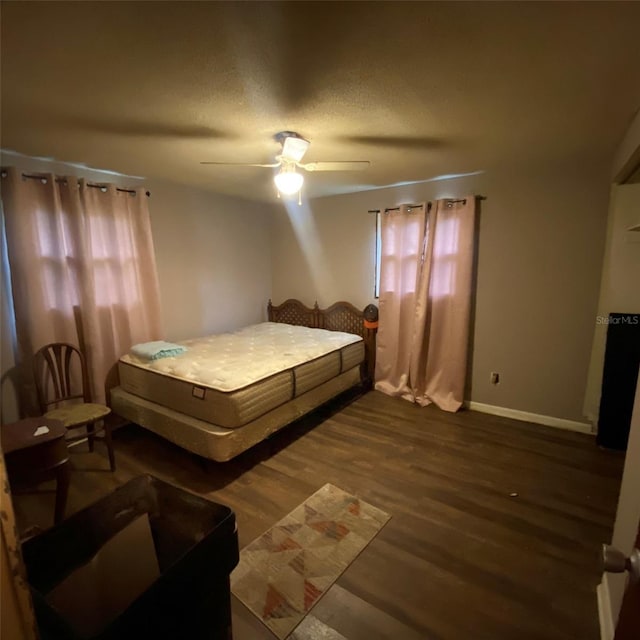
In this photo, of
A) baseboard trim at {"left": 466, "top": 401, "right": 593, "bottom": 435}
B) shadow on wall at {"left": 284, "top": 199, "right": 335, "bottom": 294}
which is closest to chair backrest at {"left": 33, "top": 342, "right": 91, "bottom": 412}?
shadow on wall at {"left": 284, "top": 199, "right": 335, "bottom": 294}

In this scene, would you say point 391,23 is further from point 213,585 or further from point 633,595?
point 213,585

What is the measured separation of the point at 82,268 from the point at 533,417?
4287 millimetres

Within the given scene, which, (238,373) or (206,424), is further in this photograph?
(238,373)

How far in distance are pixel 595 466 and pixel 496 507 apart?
1.04m

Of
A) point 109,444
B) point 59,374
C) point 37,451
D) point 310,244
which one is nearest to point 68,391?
point 59,374

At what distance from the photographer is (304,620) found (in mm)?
1506

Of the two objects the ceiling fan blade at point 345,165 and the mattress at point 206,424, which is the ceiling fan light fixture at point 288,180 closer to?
the ceiling fan blade at point 345,165

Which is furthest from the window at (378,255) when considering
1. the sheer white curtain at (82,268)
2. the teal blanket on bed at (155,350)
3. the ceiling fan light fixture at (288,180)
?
the sheer white curtain at (82,268)

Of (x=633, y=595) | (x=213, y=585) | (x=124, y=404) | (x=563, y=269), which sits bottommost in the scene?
(x=124, y=404)

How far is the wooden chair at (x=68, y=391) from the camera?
2484 millimetres

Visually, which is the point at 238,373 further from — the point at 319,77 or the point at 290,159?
the point at 319,77

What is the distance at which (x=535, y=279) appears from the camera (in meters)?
3.17

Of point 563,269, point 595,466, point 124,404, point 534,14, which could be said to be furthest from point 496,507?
point 124,404

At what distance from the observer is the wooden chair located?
2484mm
